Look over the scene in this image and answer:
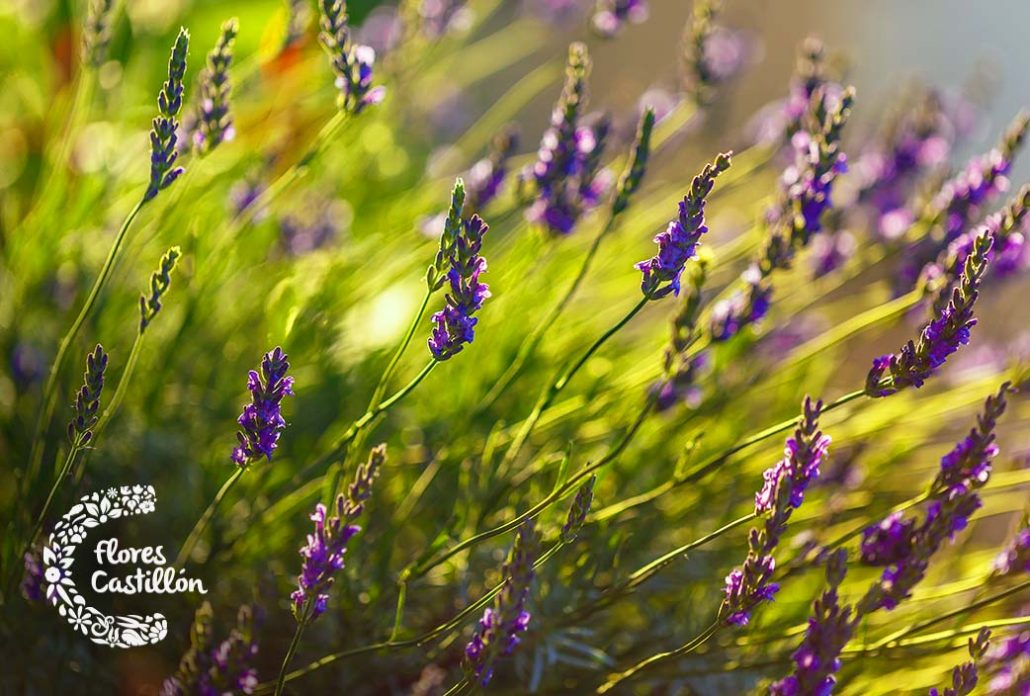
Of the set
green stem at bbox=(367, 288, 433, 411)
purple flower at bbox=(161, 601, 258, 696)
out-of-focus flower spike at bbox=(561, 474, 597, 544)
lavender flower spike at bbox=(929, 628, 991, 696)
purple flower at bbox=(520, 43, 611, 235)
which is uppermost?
purple flower at bbox=(520, 43, 611, 235)

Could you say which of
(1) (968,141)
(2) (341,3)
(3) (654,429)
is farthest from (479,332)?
(1) (968,141)

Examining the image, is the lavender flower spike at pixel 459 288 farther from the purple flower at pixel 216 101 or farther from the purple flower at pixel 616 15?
the purple flower at pixel 616 15

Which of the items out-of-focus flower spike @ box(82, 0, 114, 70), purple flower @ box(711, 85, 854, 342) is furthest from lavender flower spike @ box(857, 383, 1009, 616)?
out-of-focus flower spike @ box(82, 0, 114, 70)

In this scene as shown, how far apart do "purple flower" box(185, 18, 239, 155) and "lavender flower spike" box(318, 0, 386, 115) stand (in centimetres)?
4

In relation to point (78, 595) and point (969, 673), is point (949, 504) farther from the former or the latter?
point (78, 595)

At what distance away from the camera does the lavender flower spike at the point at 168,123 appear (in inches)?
17.3

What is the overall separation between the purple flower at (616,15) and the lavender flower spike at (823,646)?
0.44 m

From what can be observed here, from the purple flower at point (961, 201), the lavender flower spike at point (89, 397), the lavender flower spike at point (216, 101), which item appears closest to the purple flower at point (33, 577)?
the lavender flower spike at point (89, 397)

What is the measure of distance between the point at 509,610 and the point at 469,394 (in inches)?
12.0

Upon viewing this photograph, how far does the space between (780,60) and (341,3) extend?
2146mm

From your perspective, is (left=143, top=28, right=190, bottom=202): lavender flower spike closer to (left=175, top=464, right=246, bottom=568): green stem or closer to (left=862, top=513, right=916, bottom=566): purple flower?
(left=175, top=464, right=246, bottom=568): green stem

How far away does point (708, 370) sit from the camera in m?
0.68

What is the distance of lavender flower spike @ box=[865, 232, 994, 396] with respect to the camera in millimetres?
428

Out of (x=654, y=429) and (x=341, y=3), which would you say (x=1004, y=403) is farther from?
(x=341, y=3)
